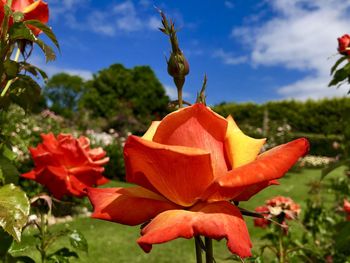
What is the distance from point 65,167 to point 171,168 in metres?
1.16

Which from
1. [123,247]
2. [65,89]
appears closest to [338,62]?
[123,247]

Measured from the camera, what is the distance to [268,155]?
66 cm

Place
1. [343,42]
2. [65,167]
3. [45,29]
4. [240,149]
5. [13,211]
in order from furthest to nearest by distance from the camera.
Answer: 1. [343,42]
2. [65,167]
3. [45,29]
4. [13,211]
5. [240,149]

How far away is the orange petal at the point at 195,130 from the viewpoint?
66cm

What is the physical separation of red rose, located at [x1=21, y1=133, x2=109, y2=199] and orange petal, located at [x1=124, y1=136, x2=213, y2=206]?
106cm

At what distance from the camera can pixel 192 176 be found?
2.09 feet

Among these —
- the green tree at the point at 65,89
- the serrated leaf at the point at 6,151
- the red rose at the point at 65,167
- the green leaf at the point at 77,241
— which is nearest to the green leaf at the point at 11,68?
the serrated leaf at the point at 6,151

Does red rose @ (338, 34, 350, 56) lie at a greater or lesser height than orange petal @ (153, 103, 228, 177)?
greater

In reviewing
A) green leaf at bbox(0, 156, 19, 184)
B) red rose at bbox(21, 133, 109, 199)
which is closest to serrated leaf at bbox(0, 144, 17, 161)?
red rose at bbox(21, 133, 109, 199)

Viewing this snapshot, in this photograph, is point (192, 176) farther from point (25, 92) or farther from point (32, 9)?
point (25, 92)

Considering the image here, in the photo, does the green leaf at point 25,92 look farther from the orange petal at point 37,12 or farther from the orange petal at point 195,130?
the orange petal at point 195,130

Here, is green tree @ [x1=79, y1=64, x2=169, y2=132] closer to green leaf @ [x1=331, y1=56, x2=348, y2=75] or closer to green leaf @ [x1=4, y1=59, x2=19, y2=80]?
green leaf @ [x1=331, y1=56, x2=348, y2=75]

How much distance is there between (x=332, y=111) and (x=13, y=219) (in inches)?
927

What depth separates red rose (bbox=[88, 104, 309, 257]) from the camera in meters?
0.59
